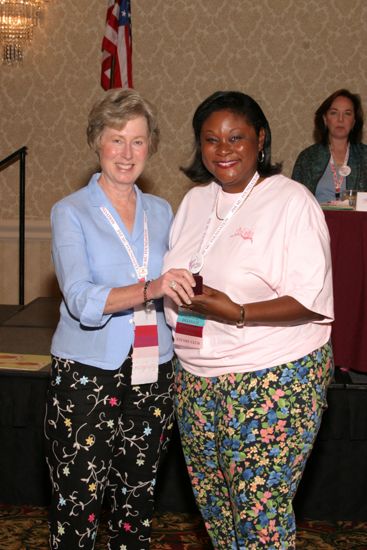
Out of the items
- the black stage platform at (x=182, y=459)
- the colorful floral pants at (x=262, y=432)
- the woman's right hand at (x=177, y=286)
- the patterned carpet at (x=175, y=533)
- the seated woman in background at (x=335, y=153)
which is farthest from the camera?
the seated woman in background at (x=335, y=153)

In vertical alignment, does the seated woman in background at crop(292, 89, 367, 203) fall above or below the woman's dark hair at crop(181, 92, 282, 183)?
above

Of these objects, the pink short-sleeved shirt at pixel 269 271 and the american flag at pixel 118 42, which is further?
the american flag at pixel 118 42

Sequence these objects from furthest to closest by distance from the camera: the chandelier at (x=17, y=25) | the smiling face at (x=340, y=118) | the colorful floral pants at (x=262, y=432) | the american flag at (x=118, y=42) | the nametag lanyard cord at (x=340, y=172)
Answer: the chandelier at (x=17, y=25)
the american flag at (x=118, y=42)
the smiling face at (x=340, y=118)
the nametag lanyard cord at (x=340, y=172)
the colorful floral pants at (x=262, y=432)

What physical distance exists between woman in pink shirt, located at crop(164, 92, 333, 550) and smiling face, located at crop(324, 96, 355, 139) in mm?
3386

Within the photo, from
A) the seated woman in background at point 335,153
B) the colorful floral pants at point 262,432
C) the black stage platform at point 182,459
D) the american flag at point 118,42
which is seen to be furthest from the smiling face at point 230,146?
the american flag at point 118,42

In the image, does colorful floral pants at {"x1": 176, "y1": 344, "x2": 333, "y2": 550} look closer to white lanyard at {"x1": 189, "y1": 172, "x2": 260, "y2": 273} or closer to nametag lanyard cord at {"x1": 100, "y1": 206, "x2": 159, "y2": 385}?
nametag lanyard cord at {"x1": 100, "y1": 206, "x2": 159, "y2": 385}

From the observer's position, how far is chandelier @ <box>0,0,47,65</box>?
267 inches

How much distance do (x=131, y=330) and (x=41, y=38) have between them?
5.22m

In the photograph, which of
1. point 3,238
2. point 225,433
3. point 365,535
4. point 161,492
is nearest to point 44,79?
point 3,238

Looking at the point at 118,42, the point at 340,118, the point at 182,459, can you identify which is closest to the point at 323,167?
the point at 340,118

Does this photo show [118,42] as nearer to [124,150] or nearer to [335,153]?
[335,153]

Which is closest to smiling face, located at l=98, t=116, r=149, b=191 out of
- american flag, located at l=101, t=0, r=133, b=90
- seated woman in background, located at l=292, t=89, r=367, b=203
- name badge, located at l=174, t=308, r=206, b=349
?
name badge, located at l=174, t=308, r=206, b=349

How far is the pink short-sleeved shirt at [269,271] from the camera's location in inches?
84.4

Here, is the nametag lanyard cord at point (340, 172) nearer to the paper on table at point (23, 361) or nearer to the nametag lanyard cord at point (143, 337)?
the paper on table at point (23, 361)
